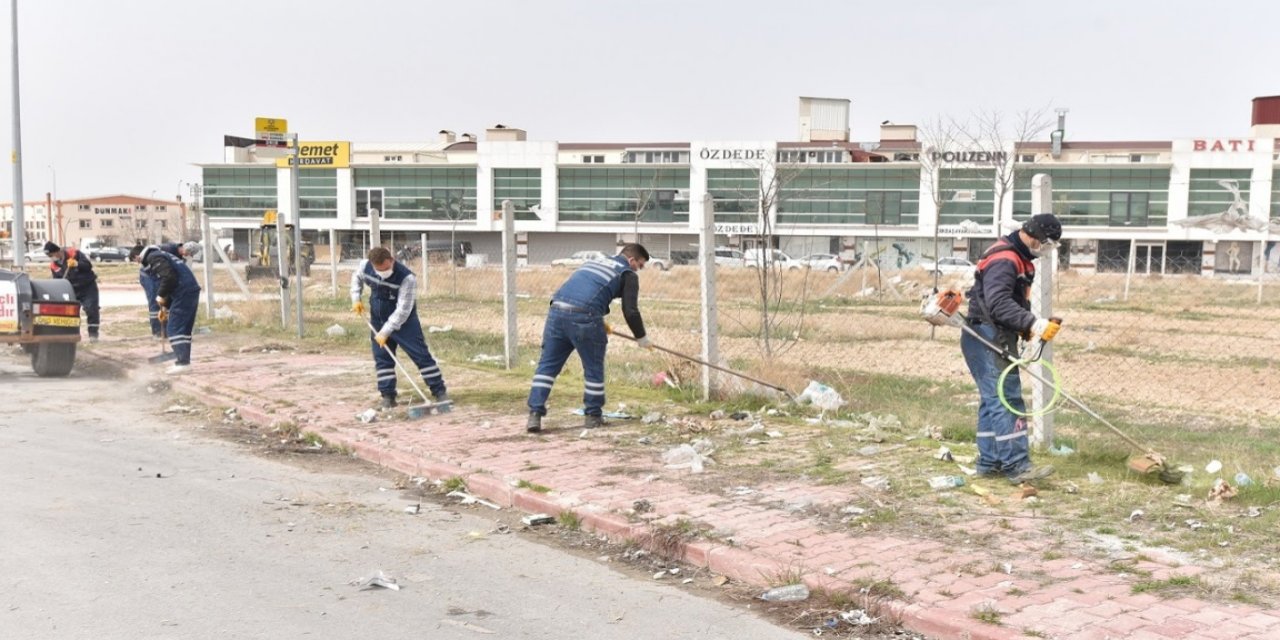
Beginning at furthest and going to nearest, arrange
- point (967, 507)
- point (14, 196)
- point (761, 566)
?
point (14, 196) < point (967, 507) < point (761, 566)

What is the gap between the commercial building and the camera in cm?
6838

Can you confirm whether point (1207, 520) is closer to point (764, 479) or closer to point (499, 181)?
point (764, 479)

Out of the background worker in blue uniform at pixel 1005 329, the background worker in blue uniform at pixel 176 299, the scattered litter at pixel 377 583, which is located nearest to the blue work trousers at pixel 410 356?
the background worker in blue uniform at pixel 176 299

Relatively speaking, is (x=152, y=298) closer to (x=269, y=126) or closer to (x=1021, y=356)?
(x=269, y=126)

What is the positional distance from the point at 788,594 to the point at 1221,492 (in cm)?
292

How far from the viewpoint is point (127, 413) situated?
10.7 meters

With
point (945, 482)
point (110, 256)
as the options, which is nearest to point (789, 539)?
point (945, 482)

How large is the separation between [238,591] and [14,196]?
67.8 feet

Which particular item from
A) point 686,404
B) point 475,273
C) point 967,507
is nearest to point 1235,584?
point 967,507

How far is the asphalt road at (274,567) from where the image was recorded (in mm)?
4648

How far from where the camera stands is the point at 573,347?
29.2 ft

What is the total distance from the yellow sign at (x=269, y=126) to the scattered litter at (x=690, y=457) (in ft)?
33.8

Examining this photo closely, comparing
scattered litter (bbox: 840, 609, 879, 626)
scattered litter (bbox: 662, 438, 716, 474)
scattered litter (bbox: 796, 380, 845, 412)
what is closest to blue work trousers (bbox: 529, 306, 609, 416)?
scattered litter (bbox: 662, 438, 716, 474)

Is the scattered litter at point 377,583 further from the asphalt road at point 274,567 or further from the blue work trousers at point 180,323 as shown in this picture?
the blue work trousers at point 180,323
